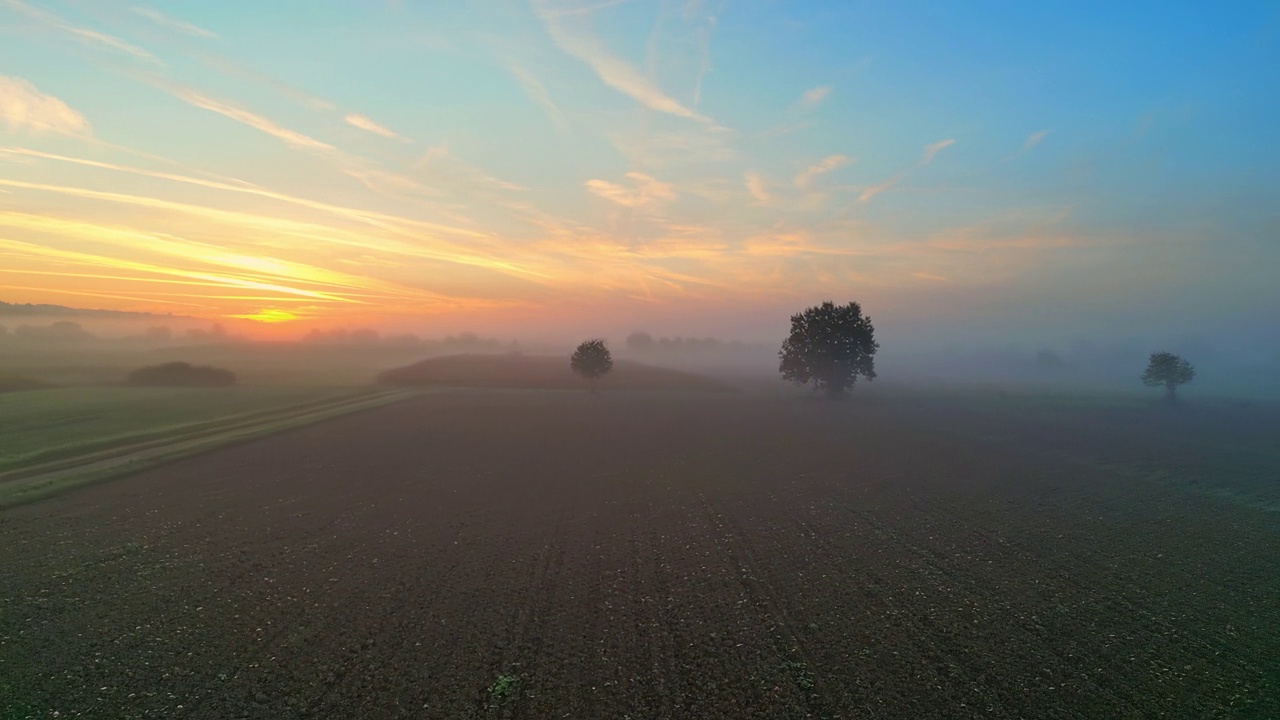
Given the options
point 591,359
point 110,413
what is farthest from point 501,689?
point 591,359

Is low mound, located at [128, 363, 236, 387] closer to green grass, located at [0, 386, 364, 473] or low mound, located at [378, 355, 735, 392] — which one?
green grass, located at [0, 386, 364, 473]

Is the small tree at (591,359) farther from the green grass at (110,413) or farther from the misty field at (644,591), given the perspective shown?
the misty field at (644,591)

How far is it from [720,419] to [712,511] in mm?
41891

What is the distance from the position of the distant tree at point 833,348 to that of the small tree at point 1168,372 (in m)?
52.6

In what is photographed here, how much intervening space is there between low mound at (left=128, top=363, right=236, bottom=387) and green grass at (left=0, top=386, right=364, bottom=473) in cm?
1492

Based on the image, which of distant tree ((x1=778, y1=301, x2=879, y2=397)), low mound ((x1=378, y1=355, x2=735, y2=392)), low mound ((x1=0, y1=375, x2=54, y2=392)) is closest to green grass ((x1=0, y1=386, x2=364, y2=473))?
low mound ((x1=0, y1=375, x2=54, y2=392))

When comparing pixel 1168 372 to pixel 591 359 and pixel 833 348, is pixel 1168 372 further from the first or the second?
pixel 591 359

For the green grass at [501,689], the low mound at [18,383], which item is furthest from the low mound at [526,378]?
the green grass at [501,689]

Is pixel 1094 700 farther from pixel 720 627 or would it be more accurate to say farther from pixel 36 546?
pixel 36 546

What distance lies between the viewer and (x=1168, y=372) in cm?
9781

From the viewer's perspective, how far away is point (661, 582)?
866 inches

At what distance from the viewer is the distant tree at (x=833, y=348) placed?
97750 millimetres

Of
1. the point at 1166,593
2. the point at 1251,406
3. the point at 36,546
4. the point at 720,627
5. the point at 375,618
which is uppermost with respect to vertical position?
the point at 1251,406

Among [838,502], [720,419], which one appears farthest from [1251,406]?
[838,502]
